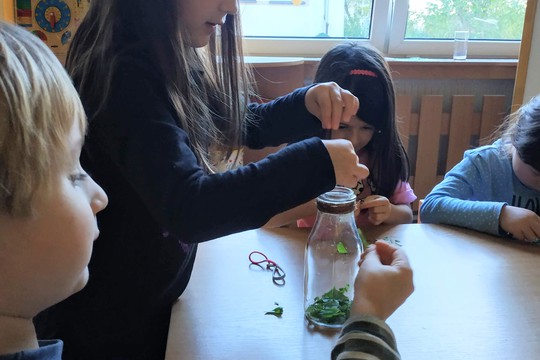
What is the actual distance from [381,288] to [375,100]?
75 centimetres

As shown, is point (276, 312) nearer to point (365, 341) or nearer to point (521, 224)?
point (365, 341)

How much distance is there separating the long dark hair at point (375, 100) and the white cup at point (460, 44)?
3.18 ft

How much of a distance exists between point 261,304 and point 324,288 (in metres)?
0.09

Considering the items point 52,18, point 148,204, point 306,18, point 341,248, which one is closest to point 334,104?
point 341,248

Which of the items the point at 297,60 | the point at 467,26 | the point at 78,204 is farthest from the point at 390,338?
the point at 467,26

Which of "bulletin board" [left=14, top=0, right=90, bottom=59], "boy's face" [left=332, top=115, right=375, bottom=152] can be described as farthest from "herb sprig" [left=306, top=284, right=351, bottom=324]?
"bulletin board" [left=14, top=0, right=90, bottom=59]

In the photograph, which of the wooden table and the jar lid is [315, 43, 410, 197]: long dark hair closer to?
the wooden table

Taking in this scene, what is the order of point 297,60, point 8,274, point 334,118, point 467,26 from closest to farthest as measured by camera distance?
point 8,274
point 334,118
point 297,60
point 467,26

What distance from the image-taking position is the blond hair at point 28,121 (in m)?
0.45

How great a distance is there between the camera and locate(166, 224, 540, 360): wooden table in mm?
667

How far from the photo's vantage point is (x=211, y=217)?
0.63m

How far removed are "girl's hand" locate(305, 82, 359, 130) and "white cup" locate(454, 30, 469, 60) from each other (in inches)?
58.8

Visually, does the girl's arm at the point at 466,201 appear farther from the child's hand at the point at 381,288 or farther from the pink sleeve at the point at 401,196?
the child's hand at the point at 381,288

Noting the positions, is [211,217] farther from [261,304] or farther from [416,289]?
[416,289]
